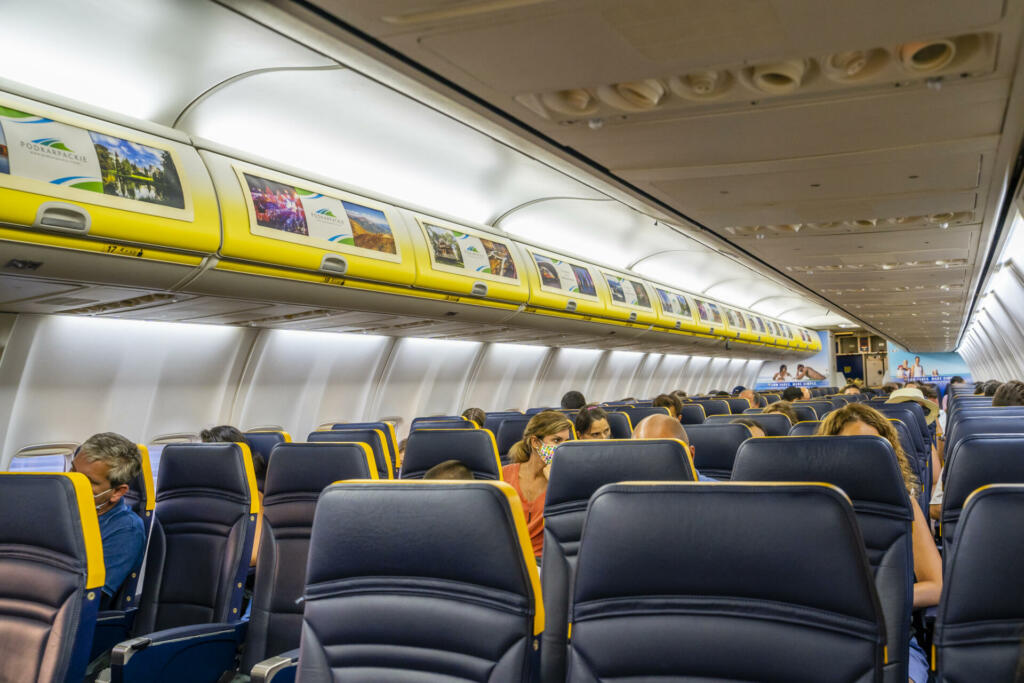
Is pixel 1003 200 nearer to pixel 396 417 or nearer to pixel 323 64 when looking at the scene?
pixel 323 64

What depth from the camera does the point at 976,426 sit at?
18.3 feet

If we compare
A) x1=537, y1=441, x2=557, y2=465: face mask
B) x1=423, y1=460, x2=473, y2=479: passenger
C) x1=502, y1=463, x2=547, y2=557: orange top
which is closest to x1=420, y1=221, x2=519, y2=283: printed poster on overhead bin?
x1=537, y1=441, x2=557, y2=465: face mask

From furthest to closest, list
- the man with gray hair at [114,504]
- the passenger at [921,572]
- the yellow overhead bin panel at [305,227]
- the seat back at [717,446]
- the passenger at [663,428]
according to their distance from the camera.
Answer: the yellow overhead bin panel at [305,227] < the seat back at [717,446] < the passenger at [663,428] < the man with gray hair at [114,504] < the passenger at [921,572]

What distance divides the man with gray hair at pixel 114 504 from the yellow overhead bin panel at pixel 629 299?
9.83 m

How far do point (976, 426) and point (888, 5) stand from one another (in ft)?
11.4

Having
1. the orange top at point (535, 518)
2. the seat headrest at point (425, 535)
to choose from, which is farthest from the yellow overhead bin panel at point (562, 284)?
the seat headrest at point (425, 535)

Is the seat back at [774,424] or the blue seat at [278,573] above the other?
the seat back at [774,424]

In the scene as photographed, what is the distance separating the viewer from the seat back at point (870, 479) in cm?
305

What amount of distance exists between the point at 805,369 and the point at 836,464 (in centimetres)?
3549

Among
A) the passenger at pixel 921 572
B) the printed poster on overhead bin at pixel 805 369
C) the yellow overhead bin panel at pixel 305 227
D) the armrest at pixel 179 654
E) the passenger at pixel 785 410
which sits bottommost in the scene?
the armrest at pixel 179 654

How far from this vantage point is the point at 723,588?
1.84 meters

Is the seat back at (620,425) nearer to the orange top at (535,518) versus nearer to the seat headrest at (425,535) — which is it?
the orange top at (535,518)

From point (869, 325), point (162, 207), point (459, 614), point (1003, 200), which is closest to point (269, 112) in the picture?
point (162, 207)

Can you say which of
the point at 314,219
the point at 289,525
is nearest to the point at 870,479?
the point at 289,525
